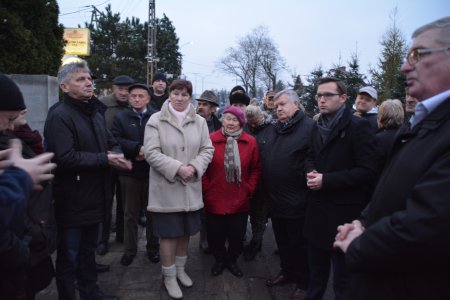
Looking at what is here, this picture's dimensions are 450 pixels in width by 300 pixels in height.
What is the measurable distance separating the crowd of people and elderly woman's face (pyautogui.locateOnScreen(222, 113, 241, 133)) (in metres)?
0.02

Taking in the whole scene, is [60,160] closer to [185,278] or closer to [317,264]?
[185,278]

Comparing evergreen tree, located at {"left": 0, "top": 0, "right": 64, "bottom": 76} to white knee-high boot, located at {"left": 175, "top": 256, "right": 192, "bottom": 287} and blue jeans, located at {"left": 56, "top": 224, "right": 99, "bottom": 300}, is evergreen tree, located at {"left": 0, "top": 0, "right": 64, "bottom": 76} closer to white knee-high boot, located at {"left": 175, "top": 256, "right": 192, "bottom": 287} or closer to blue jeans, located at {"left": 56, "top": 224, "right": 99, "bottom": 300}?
blue jeans, located at {"left": 56, "top": 224, "right": 99, "bottom": 300}

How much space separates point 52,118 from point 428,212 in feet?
8.82

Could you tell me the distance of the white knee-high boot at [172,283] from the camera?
338 cm

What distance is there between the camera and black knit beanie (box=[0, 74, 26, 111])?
184 centimetres

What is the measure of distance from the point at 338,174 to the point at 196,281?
204 centimetres

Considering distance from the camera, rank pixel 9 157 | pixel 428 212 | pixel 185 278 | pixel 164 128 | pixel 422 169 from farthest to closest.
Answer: pixel 185 278 < pixel 164 128 < pixel 9 157 < pixel 422 169 < pixel 428 212

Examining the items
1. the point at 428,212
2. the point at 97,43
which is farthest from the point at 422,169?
the point at 97,43

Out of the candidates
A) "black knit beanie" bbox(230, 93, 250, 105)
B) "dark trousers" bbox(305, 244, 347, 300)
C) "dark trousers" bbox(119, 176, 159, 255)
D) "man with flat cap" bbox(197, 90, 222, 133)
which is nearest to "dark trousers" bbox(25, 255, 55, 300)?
"dark trousers" bbox(119, 176, 159, 255)

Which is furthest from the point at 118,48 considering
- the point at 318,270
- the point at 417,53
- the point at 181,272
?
the point at 417,53

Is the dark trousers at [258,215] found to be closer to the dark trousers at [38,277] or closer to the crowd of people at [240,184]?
the crowd of people at [240,184]

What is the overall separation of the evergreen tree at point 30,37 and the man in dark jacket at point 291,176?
17.2 feet

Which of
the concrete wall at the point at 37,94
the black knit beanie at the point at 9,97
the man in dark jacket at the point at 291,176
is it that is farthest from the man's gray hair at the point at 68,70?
the concrete wall at the point at 37,94

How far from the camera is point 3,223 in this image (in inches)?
57.8
